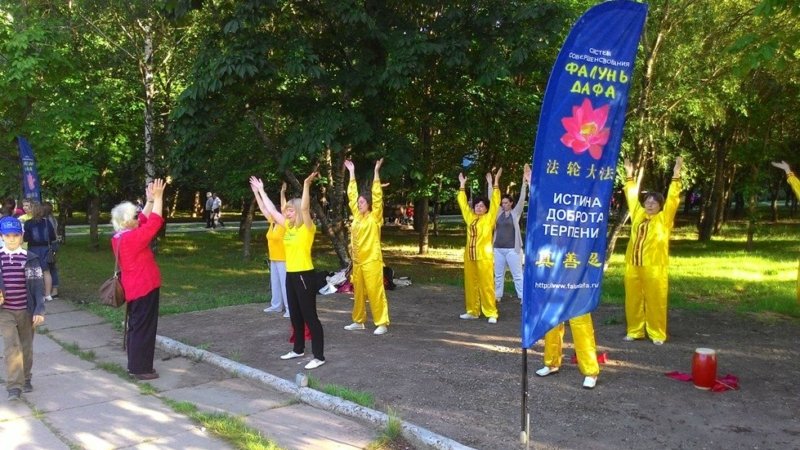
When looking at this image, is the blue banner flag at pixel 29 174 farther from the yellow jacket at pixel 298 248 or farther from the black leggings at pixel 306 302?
the black leggings at pixel 306 302

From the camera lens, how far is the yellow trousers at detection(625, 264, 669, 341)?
766 cm

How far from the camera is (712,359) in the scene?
19.4ft

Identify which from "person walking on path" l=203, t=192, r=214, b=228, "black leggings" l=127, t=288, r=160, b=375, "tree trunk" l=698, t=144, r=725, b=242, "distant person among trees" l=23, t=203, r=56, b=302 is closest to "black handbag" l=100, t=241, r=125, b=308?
"black leggings" l=127, t=288, r=160, b=375

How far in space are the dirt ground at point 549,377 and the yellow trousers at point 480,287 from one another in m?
0.27

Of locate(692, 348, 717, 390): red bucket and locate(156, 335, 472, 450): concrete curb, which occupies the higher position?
locate(692, 348, 717, 390): red bucket

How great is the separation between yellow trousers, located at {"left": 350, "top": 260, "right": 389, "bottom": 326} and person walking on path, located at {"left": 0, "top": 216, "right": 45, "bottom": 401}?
3.63 metres

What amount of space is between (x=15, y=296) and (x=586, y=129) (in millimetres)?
5152

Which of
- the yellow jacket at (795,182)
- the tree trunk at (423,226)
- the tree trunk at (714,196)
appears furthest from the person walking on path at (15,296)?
the tree trunk at (714,196)

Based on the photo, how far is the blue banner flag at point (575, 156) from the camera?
438 cm

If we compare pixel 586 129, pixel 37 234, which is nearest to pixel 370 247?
pixel 586 129

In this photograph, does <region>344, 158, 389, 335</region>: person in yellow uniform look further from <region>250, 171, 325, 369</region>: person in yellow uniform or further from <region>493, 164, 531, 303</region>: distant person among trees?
<region>493, 164, 531, 303</region>: distant person among trees

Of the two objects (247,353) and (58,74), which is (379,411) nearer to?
(247,353)

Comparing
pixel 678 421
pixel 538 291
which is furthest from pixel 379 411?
pixel 678 421

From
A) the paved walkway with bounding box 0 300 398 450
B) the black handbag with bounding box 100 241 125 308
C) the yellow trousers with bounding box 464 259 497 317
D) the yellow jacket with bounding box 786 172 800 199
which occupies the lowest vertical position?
the paved walkway with bounding box 0 300 398 450
